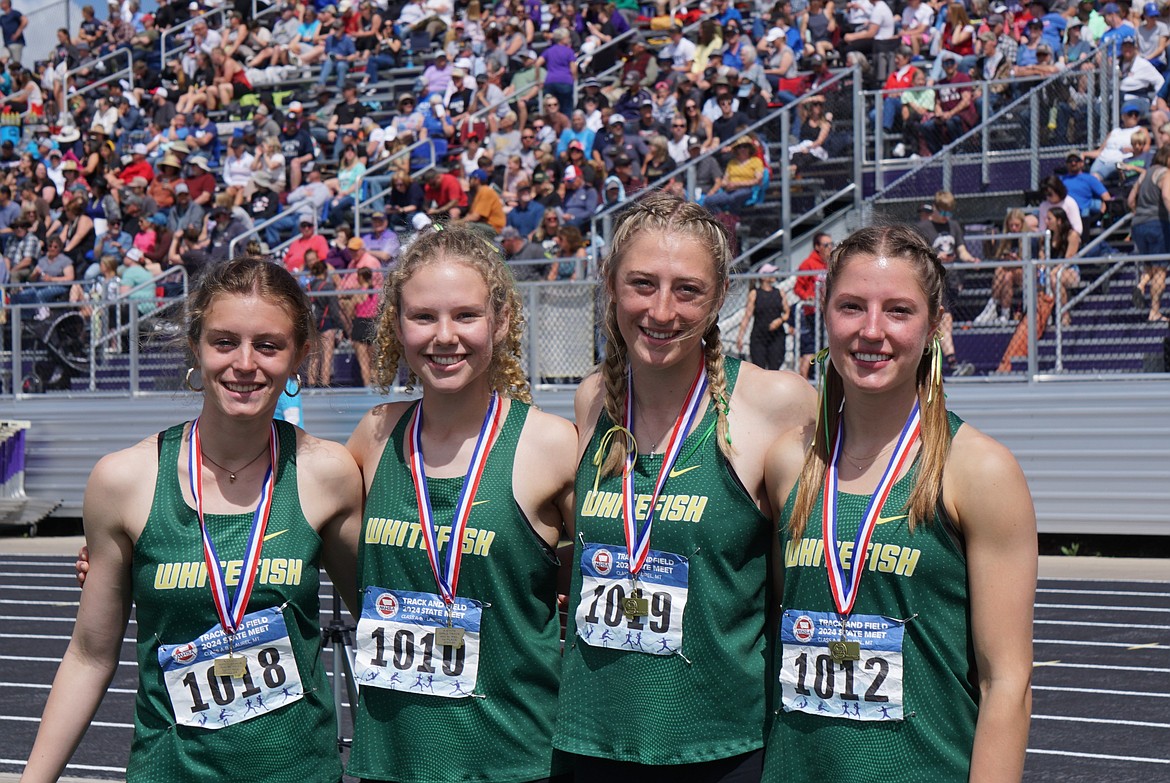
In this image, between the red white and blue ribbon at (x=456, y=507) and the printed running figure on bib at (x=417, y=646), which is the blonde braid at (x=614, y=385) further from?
the printed running figure on bib at (x=417, y=646)

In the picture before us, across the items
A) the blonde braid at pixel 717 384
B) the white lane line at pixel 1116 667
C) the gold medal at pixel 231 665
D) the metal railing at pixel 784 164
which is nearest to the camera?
the gold medal at pixel 231 665

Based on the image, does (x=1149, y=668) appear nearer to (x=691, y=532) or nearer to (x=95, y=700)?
(x=691, y=532)

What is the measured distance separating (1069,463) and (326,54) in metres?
15.6

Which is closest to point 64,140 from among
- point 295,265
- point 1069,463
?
point 295,265

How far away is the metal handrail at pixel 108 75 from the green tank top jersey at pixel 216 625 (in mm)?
24075

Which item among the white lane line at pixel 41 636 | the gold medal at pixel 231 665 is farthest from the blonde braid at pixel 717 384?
the white lane line at pixel 41 636

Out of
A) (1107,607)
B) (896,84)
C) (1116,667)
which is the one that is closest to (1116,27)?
(896,84)

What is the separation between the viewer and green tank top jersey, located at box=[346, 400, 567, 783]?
3176 mm

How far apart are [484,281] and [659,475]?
56 centimetres

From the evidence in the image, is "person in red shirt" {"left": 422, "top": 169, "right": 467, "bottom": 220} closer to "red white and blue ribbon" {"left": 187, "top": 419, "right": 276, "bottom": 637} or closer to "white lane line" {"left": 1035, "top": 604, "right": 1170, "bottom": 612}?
"white lane line" {"left": 1035, "top": 604, "right": 1170, "bottom": 612}

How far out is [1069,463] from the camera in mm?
11891

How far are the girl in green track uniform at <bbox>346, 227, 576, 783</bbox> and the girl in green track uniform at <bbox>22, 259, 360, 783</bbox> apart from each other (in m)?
0.13

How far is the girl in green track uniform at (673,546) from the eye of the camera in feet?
10.3

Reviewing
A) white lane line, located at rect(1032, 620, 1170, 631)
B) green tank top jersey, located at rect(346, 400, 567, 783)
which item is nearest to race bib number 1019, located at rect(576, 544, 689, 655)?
green tank top jersey, located at rect(346, 400, 567, 783)
